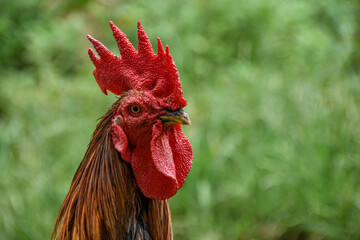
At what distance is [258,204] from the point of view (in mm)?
4281

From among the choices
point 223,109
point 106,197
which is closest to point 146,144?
point 106,197

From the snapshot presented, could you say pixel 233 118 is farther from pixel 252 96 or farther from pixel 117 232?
pixel 117 232

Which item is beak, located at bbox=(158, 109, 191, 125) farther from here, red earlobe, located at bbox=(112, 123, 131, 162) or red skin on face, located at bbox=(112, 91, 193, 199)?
red earlobe, located at bbox=(112, 123, 131, 162)

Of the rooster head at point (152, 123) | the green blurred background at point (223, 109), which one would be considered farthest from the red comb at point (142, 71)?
the green blurred background at point (223, 109)

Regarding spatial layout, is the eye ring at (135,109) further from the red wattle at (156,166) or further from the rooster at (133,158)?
the red wattle at (156,166)

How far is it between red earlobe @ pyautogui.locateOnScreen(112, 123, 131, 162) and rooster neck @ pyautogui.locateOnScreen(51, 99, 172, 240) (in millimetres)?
31

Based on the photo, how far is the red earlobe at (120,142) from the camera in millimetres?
1990

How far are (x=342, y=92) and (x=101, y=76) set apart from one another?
350 cm

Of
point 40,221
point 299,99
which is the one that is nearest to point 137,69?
point 40,221

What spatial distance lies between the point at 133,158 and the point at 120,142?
95mm

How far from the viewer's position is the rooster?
6.61ft

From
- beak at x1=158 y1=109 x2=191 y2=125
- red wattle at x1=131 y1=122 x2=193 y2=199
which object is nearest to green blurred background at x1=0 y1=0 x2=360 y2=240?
red wattle at x1=131 y1=122 x2=193 y2=199

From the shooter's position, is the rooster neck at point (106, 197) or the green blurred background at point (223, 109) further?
the green blurred background at point (223, 109)

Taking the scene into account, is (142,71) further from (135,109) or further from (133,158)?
(133,158)
